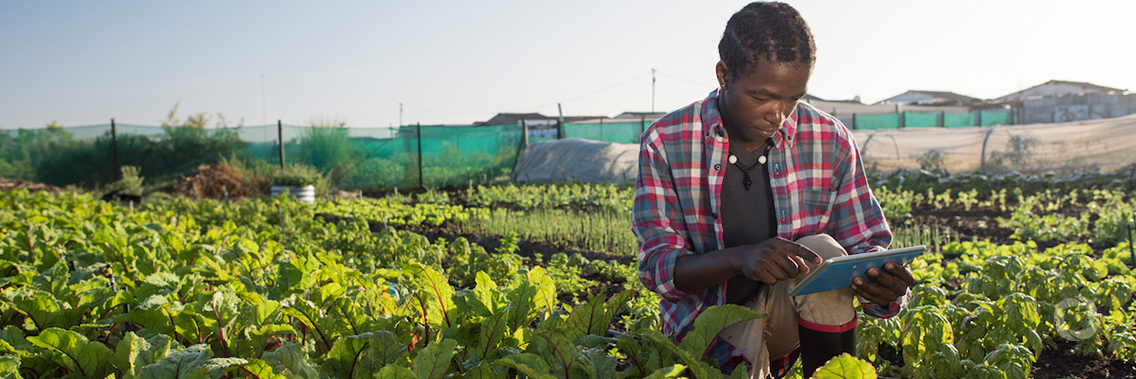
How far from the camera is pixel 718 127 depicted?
180 centimetres

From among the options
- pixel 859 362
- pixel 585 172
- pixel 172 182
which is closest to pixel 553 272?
pixel 859 362

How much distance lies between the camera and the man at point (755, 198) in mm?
1562

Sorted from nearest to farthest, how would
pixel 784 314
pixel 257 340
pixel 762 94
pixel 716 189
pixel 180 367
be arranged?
pixel 180 367
pixel 257 340
pixel 762 94
pixel 784 314
pixel 716 189

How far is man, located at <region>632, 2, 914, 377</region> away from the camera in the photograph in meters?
1.56

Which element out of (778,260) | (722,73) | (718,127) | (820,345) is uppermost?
(722,73)

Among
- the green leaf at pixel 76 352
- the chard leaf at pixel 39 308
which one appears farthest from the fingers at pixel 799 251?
the chard leaf at pixel 39 308

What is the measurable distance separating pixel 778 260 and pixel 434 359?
76 centimetres

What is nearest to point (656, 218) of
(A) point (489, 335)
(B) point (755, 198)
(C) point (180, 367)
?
(B) point (755, 198)

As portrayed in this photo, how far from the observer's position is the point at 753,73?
158 centimetres

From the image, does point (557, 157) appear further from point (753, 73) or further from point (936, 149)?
point (753, 73)

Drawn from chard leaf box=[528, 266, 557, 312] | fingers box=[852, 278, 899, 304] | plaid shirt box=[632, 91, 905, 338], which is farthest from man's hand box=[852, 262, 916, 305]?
chard leaf box=[528, 266, 557, 312]

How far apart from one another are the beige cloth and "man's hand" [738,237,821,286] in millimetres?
96

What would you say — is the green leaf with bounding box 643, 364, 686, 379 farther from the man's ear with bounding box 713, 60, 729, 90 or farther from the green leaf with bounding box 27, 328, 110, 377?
the green leaf with bounding box 27, 328, 110, 377

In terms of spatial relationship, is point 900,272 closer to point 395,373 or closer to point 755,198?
point 755,198
